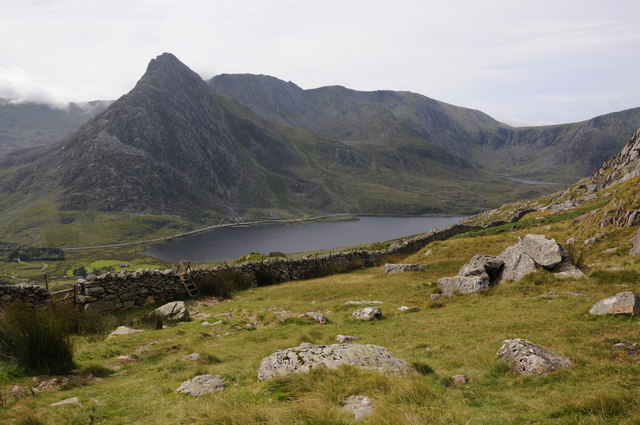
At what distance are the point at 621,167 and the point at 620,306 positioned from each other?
67.0 meters

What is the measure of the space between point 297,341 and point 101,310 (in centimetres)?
1493

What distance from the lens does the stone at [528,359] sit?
8.45m

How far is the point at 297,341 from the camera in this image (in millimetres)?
13312

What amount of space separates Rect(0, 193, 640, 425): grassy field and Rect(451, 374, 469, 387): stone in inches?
6.5

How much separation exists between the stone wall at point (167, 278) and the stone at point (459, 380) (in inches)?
819

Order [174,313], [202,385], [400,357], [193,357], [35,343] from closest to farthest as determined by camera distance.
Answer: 1. [202,385]
2. [35,343]
3. [400,357]
4. [193,357]
5. [174,313]

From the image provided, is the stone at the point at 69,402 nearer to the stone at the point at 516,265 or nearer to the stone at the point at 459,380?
the stone at the point at 459,380

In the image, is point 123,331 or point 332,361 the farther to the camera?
point 123,331

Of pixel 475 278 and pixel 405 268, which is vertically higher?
pixel 475 278

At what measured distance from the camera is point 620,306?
11992 mm

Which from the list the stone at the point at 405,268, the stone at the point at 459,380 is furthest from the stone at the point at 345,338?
the stone at the point at 405,268

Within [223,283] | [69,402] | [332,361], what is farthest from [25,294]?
[332,361]

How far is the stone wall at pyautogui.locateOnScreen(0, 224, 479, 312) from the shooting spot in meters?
22.2

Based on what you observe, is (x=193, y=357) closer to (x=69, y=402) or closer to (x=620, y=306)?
(x=69, y=402)
